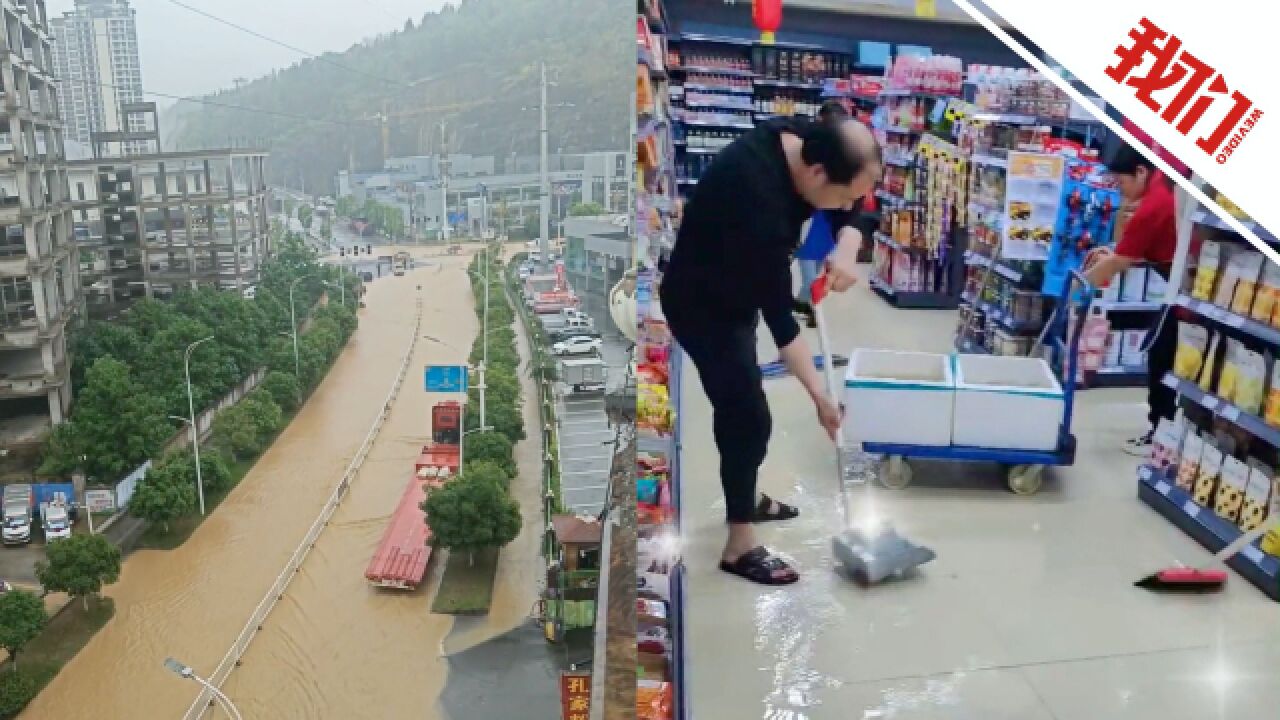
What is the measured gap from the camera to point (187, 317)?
5.22 ft

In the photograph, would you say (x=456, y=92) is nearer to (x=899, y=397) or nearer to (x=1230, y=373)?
(x=899, y=397)

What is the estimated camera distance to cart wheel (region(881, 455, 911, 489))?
2.04m

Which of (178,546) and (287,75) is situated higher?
(287,75)

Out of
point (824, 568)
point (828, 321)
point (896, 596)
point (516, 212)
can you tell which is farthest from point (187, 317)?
point (896, 596)

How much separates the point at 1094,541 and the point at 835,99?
3.44ft

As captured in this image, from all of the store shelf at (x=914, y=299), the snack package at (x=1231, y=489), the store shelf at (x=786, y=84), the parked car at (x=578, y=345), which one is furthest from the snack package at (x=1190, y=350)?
the parked car at (x=578, y=345)

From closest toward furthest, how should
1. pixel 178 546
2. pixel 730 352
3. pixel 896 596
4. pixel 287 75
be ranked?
pixel 178 546 < pixel 287 75 < pixel 730 352 < pixel 896 596

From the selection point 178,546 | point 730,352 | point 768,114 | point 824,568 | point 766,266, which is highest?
point 768,114

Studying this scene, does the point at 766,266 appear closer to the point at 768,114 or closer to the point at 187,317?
the point at 768,114

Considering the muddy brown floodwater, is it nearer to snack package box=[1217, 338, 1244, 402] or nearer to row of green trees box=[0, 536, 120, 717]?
row of green trees box=[0, 536, 120, 717]

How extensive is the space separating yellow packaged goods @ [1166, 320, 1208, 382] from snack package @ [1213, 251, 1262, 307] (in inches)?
3.8

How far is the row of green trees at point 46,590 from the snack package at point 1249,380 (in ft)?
7.79

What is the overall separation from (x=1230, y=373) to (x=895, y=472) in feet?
3.32

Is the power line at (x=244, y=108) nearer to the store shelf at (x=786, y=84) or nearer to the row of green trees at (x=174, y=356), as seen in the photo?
the row of green trees at (x=174, y=356)
